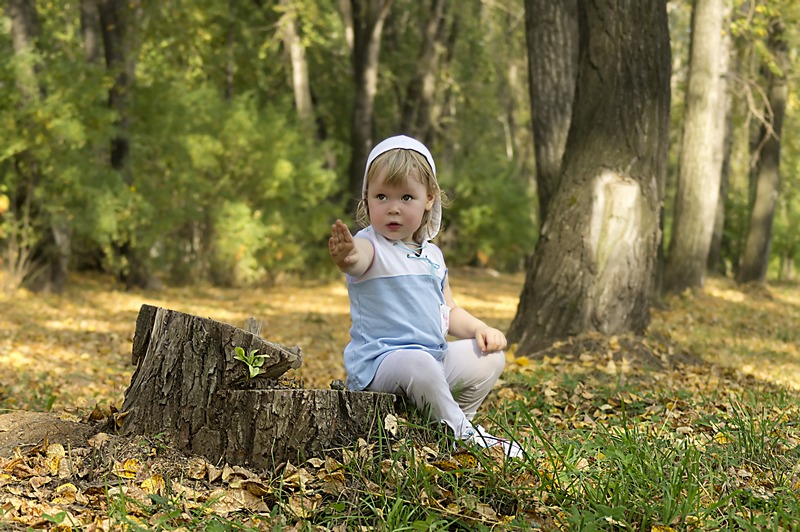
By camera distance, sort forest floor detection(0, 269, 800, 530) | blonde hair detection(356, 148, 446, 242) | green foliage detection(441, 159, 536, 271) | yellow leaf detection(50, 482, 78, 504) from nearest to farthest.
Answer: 1. yellow leaf detection(50, 482, 78, 504)
2. forest floor detection(0, 269, 800, 530)
3. blonde hair detection(356, 148, 446, 242)
4. green foliage detection(441, 159, 536, 271)

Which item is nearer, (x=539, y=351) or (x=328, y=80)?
(x=539, y=351)

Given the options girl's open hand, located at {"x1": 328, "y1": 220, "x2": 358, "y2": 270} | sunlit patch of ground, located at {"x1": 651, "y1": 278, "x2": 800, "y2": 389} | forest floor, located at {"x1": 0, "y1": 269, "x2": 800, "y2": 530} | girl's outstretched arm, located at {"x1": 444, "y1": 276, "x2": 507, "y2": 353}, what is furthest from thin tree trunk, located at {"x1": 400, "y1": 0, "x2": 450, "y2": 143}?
girl's open hand, located at {"x1": 328, "y1": 220, "x2": 358, "y2": 270}

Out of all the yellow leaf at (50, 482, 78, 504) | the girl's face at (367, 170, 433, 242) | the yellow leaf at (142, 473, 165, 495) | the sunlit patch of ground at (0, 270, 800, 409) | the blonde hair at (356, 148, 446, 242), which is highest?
the blonde hair at (356, 148, 446, 242)

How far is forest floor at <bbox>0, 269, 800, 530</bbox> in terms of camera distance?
3350mm

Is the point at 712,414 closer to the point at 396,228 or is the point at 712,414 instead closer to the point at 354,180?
the point at 396,228

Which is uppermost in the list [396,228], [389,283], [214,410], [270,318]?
[396,228]

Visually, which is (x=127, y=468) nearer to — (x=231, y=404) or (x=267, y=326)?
(x=231, y=404)

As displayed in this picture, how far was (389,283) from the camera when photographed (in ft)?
12.8

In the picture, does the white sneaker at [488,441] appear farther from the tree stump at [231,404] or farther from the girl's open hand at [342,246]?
the girl's open hand at [342,246]

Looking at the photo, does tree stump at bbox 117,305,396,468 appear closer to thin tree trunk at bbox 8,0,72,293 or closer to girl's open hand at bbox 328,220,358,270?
girl's open hand at bbox 328,220,358,270

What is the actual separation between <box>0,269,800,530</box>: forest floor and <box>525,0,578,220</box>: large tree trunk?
2246 mm

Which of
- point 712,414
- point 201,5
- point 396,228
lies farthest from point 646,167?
point 201,5

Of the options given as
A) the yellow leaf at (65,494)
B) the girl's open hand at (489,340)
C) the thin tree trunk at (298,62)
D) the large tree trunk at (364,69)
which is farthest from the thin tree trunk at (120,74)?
the yellow leaf at (65,494)

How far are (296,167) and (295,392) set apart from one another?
15083 millimetres
